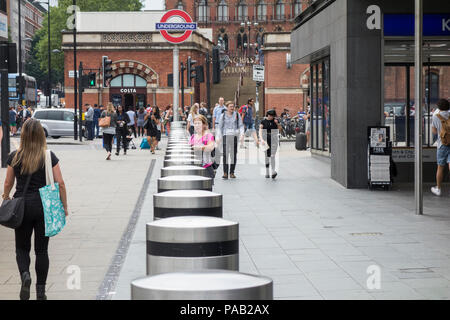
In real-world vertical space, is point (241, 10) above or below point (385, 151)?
above

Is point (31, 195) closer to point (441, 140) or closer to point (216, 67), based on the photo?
point (441, 140)

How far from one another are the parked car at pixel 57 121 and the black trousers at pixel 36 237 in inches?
1318

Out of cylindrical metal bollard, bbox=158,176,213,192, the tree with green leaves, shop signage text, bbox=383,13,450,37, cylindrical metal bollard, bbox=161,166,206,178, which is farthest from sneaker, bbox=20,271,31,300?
the tree with green leaves

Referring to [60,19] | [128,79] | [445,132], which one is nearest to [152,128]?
[445,132]

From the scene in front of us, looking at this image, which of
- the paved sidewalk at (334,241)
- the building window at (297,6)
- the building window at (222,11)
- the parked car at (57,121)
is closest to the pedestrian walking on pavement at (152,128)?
the paved sidewalk at (334,241)

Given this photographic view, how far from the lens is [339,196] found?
14.8m

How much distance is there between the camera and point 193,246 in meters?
4.81

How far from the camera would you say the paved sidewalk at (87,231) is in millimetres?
7613

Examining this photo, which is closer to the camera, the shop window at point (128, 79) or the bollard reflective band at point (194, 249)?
the bollard reflective band at point (194, 249)

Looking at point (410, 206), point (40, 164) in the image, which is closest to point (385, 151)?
point (410, 206)

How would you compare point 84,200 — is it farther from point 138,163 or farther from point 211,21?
point 211,21

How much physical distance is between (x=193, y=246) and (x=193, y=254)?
0.05 m

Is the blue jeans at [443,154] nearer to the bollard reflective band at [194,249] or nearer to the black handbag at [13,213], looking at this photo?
the black handbag at [13,213]

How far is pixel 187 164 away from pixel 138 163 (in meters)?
13.1
